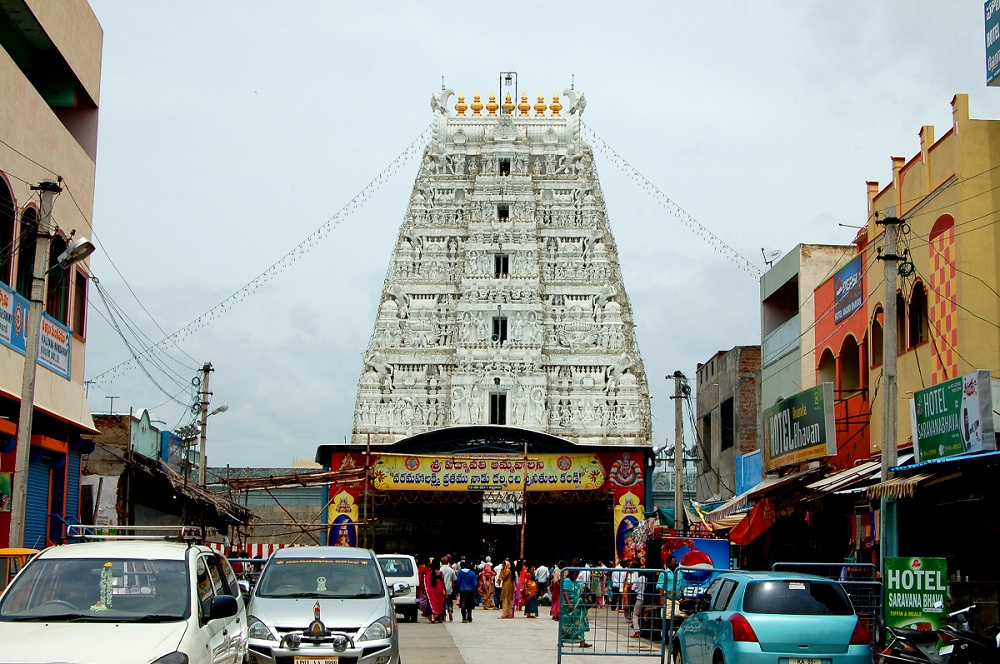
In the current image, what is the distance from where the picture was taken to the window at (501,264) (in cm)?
5191

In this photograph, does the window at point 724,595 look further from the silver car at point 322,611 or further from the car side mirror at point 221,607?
the car side mirror at point 221,607

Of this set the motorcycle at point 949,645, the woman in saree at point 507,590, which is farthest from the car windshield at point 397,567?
the motorcycle at point 949,645

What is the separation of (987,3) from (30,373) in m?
17.0

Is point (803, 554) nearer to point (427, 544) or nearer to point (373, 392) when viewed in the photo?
point (427, 544)

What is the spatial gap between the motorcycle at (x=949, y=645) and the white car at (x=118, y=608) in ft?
19.0

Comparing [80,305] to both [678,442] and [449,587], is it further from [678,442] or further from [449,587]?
[678,442]

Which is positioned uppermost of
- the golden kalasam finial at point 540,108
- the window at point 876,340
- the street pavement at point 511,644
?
the golden kalasam finial at point 540,108

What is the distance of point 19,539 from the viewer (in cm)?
1673

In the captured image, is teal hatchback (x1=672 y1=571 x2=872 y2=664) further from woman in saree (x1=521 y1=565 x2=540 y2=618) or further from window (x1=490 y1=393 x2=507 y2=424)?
window (x1=490 y1=393 x2=507 y2=424)

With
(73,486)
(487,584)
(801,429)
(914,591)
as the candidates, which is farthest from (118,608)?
(487,584)

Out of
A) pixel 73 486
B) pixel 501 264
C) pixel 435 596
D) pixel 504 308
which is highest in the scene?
pixel 501 264

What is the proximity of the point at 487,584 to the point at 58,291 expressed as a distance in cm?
1277

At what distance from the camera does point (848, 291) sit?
25000 millimetres

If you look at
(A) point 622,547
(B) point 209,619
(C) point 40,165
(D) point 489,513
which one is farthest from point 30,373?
(D) point 489,513
